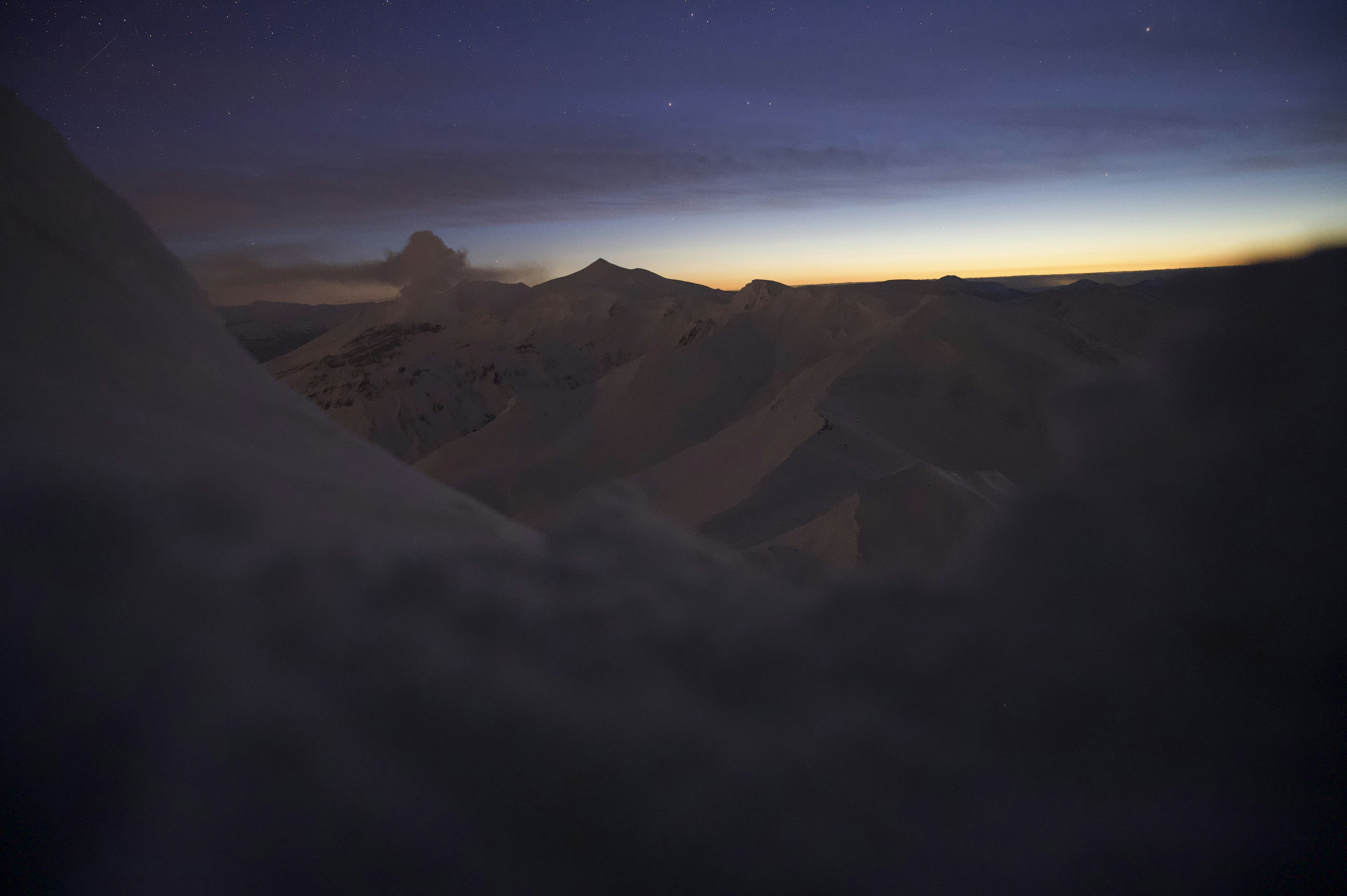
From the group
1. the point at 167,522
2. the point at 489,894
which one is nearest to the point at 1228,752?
the point at 489,894

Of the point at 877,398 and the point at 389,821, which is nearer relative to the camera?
the point at 389,821

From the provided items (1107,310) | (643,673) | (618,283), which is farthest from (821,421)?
(618,283)

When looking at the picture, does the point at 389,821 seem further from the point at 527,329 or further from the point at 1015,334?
the point at 527,329

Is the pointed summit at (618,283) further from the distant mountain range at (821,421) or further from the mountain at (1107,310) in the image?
the mountain at (1107,310)

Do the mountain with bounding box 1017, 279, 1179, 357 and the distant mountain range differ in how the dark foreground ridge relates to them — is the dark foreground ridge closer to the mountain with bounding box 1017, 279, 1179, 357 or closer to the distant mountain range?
the distant mountain range

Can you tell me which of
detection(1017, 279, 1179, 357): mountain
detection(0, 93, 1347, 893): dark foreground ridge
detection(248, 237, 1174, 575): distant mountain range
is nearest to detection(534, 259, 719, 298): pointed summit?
detection(248, 237, 1174, 575): distant mountain range
